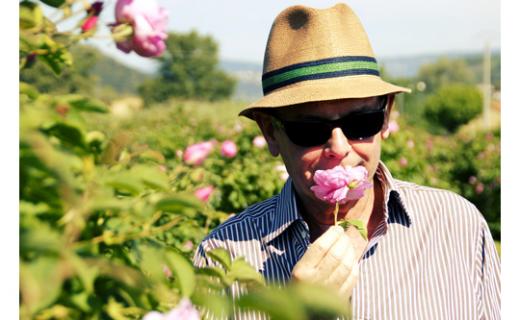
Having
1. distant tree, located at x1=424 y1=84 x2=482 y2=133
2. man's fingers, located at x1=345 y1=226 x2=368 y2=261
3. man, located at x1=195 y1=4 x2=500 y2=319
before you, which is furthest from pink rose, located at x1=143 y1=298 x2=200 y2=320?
distant tree, located at x1=424 y1=84 x2=482 y2=133

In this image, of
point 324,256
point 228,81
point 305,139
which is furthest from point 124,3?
point 228,81

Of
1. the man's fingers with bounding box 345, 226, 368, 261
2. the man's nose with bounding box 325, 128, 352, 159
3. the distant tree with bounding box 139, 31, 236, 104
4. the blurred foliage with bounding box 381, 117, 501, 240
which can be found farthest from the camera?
the distant tree with bounding box 139, 31, 236, 104

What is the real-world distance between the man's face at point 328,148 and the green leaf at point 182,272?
1.14 m

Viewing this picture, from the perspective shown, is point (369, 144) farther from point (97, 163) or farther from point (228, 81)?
point (228, 81)

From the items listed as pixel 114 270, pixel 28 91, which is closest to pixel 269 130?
pixel 28 91

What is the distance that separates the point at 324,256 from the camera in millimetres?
1411

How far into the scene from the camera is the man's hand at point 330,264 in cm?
138

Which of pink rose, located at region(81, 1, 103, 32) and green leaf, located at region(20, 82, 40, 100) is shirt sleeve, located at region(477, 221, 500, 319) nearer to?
pink rose, located at region(81, 1, 103, 32)

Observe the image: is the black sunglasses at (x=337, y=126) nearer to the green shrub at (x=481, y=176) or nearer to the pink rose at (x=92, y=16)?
the pink rose at (x=92, y=16)

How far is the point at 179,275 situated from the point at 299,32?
1422mm

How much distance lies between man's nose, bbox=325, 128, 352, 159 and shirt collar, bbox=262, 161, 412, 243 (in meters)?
0.22

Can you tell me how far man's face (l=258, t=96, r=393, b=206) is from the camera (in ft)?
5.81

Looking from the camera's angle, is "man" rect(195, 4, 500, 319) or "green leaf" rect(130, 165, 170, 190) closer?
"green leaf" rect(130, 165, 170, 190)

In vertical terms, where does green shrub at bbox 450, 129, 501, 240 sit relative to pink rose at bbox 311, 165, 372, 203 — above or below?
below
